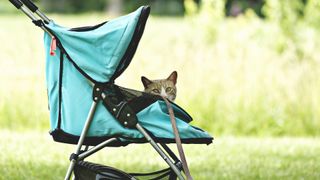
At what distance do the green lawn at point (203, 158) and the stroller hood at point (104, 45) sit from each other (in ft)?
4.76

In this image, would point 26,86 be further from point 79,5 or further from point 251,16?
point 79,5

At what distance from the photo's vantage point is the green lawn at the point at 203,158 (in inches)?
218

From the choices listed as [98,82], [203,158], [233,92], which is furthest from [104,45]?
[233,92]

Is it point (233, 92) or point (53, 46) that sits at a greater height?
point (233, 92)

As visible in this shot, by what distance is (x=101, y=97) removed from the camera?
4047 millimetres

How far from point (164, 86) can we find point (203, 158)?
1.81 meters

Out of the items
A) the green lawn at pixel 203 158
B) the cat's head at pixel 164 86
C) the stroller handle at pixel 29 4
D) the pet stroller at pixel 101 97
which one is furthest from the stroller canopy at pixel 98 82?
the green lawn at pixel 203 158

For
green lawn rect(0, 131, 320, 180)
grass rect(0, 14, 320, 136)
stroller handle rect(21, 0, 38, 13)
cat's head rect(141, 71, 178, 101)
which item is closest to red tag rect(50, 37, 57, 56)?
stroller handle rect(21, 0, 38, 13)


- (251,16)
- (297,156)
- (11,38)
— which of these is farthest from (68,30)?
(11,38)

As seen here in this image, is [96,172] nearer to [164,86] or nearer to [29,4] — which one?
[164,86]

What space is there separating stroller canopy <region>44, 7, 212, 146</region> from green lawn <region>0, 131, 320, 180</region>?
1277 mm

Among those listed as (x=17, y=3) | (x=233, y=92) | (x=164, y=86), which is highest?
(x=233, y=92)

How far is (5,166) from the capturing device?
18.4ft

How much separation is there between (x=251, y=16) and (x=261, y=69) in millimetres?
2733
